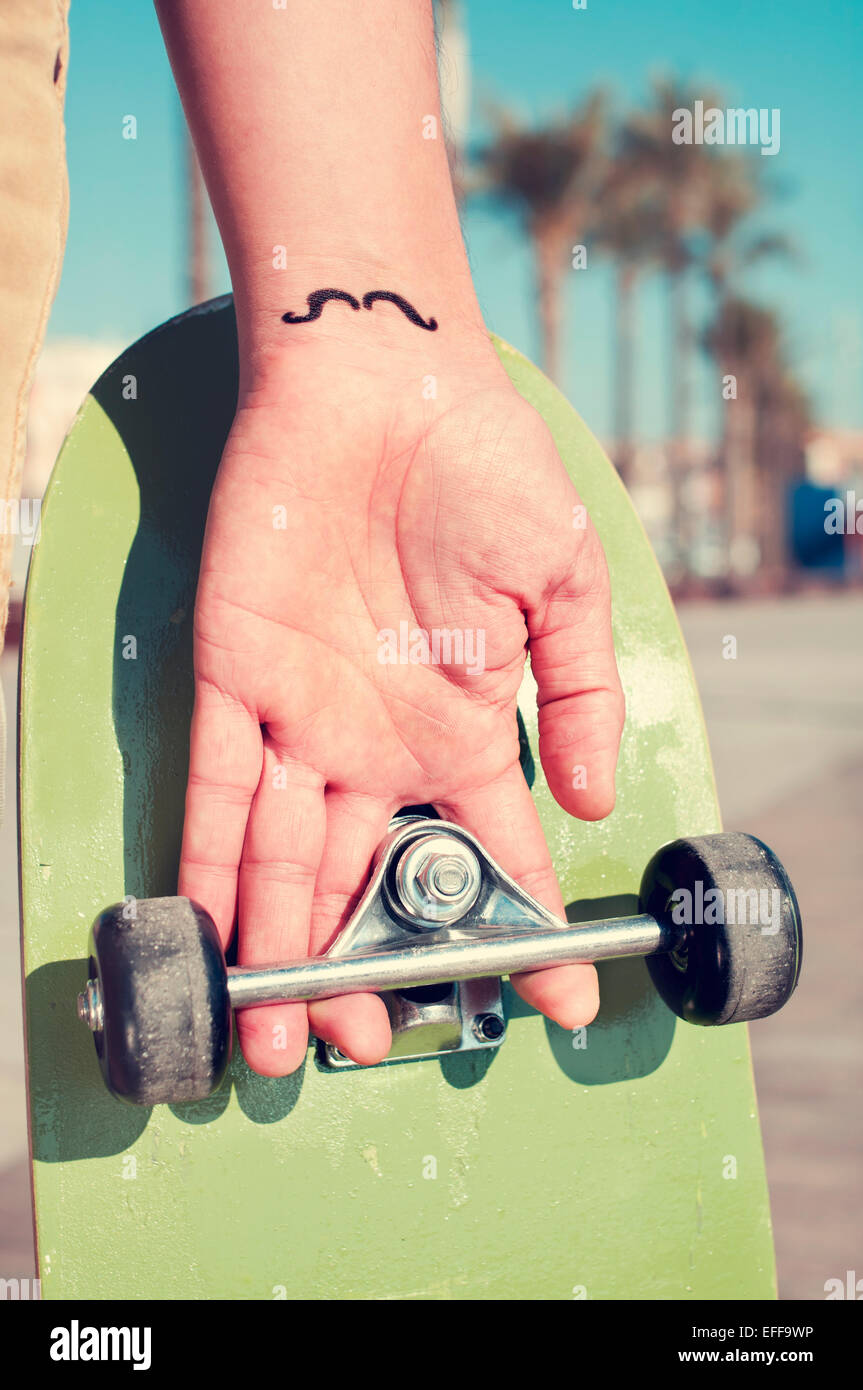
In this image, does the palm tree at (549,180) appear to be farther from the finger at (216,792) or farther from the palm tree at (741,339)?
the finger at (216,792)

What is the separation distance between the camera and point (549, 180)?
2136 cm

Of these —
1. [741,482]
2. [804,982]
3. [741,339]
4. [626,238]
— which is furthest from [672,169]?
[804,982]

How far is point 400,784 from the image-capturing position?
4.94ft

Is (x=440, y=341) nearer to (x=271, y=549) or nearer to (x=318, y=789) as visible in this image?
(x=271, y=549)

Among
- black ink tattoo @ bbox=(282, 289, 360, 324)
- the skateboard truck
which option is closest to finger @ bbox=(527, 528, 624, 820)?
the skateboard truck

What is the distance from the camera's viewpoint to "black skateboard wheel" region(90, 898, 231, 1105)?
121cm

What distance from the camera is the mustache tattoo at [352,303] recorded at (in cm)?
144

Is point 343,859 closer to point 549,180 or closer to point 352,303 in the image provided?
point 352,303

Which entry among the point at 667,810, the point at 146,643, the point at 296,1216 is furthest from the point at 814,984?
the point at 146,643

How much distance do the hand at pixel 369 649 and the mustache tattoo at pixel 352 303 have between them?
4cm

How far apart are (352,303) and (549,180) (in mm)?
21768

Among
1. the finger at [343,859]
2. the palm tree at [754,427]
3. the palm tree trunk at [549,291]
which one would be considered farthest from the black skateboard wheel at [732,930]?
the palm tree at [754,427]

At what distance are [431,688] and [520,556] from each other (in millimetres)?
197

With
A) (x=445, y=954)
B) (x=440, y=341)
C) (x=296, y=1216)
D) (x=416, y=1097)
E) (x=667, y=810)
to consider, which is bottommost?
(x=296, y=1216)
